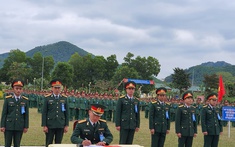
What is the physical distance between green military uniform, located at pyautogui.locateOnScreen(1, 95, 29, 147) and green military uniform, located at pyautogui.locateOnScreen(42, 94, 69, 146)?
17.9 inches

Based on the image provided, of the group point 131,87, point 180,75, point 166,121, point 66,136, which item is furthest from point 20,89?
point 180,75

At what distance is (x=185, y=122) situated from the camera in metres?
8.49

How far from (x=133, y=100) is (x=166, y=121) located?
938 mm

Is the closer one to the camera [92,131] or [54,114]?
[92,131]

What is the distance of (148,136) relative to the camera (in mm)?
13109

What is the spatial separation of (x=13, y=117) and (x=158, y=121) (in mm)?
3181

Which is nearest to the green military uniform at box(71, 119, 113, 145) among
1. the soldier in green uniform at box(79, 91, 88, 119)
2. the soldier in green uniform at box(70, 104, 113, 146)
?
the soldier in green uniform at box(70, 104, 113, 146)

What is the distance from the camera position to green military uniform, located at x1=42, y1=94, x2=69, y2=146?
790 cm

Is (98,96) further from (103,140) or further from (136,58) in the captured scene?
(136,58)

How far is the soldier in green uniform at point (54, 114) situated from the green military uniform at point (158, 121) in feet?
6.41

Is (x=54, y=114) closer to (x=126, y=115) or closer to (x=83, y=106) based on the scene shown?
(x=126, y=115)

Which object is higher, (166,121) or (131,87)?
(131,87)

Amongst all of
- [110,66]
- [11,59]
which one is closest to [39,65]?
[11,59]

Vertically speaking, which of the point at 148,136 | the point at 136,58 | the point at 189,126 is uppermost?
the point at 136,58
